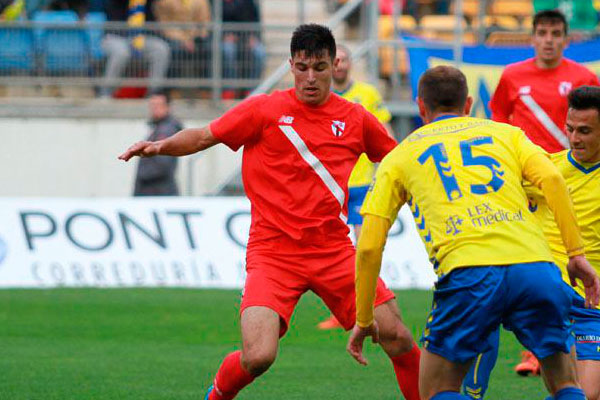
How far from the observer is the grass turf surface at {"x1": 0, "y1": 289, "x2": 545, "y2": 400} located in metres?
8.79

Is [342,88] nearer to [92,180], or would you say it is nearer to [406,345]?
[406,345]

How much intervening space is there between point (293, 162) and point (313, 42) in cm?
71

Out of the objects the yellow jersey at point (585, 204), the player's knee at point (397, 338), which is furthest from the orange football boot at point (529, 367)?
the player's knee at point (397, 338)

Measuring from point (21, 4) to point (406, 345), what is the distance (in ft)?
43.2

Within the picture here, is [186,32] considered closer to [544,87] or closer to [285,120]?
[544,87]

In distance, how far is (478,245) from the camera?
5629 mm

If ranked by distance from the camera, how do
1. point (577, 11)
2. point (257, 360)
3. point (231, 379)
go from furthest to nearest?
point (577, 11), point (231, 379), point (257, 360)

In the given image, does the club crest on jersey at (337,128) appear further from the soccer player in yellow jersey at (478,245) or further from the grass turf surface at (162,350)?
the grass turf surface at (162,350)

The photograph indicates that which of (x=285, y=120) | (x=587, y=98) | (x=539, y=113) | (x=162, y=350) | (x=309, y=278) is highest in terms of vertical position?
(x=587, y=98)

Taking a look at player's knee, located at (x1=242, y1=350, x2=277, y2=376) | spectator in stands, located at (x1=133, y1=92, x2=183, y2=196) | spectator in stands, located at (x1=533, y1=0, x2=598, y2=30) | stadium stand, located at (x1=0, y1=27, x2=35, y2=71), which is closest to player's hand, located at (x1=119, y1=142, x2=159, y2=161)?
player's knee, located at (x1=242, y1=350, x2=277, y2=376)

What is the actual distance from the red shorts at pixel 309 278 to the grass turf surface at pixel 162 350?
1.56 meters

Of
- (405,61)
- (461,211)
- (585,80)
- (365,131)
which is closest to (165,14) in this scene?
(405,61)

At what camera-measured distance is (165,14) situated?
1875cm

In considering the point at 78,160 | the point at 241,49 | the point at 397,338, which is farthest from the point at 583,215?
the point at 78,160
